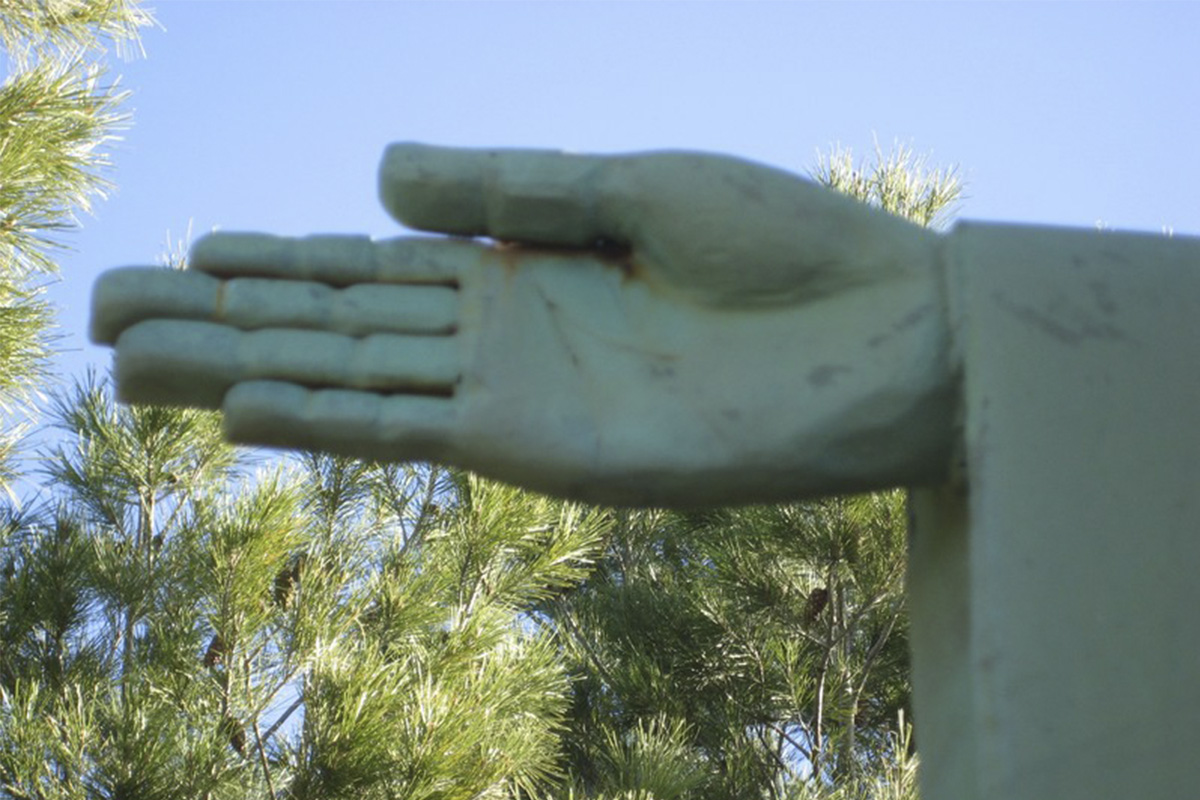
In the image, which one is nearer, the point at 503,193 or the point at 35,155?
the point at 503,193

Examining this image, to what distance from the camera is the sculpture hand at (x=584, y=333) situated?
98cm

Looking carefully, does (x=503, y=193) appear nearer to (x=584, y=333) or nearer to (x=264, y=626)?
(x=584, y=333)

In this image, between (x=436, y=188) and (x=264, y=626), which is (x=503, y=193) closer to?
(x=436, y=188)

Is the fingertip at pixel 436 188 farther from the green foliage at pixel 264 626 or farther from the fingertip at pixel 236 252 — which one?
the green foliage at pixel 264 626

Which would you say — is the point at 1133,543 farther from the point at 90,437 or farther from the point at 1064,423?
the point at 90,437

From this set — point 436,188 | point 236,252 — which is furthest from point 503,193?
point 236,252

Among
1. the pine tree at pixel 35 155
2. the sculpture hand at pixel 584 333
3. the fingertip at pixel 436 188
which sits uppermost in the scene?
the pine tree at pixel 35 155

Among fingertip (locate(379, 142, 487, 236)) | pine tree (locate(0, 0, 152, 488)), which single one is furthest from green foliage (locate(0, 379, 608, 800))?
fingertip (locate(379, 142, 487, 236))

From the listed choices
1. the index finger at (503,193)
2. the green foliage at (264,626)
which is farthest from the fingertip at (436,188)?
the green foliage at (264,626)

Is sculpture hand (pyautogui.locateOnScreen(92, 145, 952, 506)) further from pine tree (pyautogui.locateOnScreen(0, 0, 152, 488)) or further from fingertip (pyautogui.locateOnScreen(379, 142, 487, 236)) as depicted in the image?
pine tree (pyautogui.locateOnScreen(0, 0, 152, 488))

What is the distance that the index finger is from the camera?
1034mm

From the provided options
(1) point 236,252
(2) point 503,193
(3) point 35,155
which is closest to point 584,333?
(2) point 503,193

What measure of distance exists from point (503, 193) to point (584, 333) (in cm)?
10

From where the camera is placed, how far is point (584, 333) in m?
1.02
